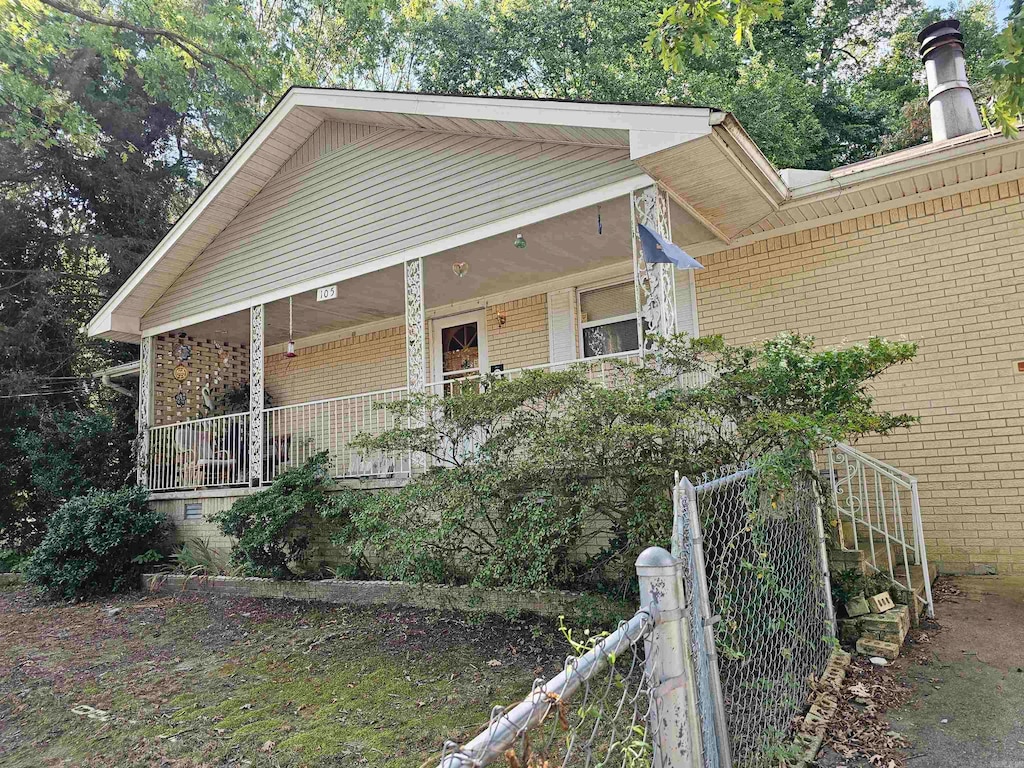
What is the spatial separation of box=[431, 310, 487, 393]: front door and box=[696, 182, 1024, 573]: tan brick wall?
4.78 metres

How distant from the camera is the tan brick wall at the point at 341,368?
11258 millimetres

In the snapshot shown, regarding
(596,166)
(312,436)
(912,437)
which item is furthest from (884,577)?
(312,436)

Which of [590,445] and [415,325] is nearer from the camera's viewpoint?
[590,445]

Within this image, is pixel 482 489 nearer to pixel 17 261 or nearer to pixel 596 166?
pixel 596 166

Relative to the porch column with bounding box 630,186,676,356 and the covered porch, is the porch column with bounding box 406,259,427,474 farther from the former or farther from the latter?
the porch column with bounding box 630,186,676,356

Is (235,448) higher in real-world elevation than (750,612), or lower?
higher

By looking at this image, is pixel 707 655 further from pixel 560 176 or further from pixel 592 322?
pixel 592 322

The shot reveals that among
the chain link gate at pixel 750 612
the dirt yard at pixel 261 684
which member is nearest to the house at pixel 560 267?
the dirt yard at pixel 261 684

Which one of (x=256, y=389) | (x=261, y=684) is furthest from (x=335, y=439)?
(x=261, y=684)

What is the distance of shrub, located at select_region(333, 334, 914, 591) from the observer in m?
4.45

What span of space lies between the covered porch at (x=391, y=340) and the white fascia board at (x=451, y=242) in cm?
8

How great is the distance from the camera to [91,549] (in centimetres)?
865

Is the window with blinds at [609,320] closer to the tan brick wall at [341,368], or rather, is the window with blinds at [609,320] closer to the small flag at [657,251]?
the small flag at [657,251]

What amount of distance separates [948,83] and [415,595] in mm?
8650
